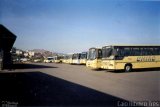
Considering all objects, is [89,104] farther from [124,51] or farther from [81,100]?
[124,51]

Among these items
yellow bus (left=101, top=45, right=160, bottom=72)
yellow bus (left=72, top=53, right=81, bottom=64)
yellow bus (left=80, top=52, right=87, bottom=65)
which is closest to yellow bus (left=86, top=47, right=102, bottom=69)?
yellow bus (left=101, top=45, right=160, bottom=72)

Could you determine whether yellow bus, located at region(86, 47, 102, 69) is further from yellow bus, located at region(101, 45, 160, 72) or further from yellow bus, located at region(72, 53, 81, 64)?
yellow bus, located at region(72, 53, 81, 64)

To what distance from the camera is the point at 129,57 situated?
850 inches

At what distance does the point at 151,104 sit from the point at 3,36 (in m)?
17.5

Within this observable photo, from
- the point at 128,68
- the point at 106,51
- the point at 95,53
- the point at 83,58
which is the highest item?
the point at 106,51

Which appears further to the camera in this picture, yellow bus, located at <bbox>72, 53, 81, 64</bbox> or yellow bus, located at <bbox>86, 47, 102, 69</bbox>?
yellow bus, located at <bbox>72, 53, 81, 64</bbox>

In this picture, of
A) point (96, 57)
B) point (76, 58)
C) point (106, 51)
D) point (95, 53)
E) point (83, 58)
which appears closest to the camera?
point (106, 51)

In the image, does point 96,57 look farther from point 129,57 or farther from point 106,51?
point 129,57

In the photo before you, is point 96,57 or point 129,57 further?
point 96,57

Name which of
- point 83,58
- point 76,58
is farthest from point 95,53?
point 76,58

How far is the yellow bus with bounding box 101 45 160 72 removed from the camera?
20969 millimetres

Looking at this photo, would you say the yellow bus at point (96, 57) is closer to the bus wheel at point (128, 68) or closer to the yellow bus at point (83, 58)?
the bus wheel at point (128, 68)

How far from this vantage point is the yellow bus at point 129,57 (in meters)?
21.0

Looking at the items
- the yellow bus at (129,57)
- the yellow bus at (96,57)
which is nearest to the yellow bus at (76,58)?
the yellow bus at (96,57)
